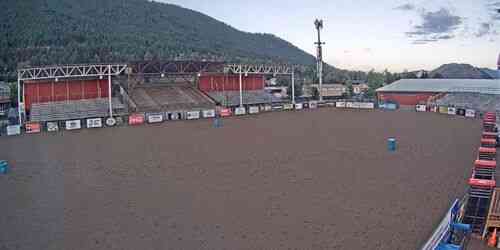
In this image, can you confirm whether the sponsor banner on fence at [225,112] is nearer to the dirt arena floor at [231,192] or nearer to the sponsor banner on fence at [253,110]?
the sponsor banner on fence at [253,110]

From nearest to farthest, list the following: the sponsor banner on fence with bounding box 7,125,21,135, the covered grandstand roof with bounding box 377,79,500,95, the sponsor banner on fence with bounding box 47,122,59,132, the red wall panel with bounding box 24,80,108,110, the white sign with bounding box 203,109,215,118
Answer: the sponsor banner on fence with bounding box 7,125,21,135, the sponsor banner on fence with bounding box 47,122,59,132, the red wall panel with bounding box 24,80,108,110, the white sign with bounding box 203,109,215,118, the covered grandstand roof with bounding box 377,79,500,95

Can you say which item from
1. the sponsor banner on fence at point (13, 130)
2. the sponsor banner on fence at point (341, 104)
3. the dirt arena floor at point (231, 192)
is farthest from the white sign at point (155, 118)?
the sponsor banner on fence at point (341, 104)

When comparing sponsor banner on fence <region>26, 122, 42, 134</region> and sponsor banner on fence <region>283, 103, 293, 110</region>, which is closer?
sponsor banner on fence <region>26, 122, 42, 134</region>

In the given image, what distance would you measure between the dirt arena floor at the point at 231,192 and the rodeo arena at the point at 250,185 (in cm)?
5

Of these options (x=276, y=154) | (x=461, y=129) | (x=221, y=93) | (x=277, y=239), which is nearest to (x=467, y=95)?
(x=461, y=129)

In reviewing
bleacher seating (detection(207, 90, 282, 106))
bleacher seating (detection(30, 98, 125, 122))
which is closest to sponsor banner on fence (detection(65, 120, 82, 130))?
bleacher seating (detection(30, 98, 125, 122))

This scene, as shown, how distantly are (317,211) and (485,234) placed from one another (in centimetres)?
393

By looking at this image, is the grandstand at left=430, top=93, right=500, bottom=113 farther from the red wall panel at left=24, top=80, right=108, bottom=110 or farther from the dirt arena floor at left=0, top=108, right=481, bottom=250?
the red wall panel at left=24, top=80, right=108, bottom=110

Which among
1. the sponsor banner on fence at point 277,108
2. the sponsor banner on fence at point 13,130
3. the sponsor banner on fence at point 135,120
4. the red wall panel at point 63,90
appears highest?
the red wall panel at point 63,90

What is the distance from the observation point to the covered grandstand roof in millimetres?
55125

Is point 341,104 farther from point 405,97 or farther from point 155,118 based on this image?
point 155,118

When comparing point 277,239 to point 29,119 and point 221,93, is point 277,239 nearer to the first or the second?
point 29,119

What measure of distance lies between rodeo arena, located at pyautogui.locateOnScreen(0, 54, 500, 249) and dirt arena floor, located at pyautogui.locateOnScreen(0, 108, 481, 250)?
5 cm

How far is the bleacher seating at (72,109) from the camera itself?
3639 centimetres
